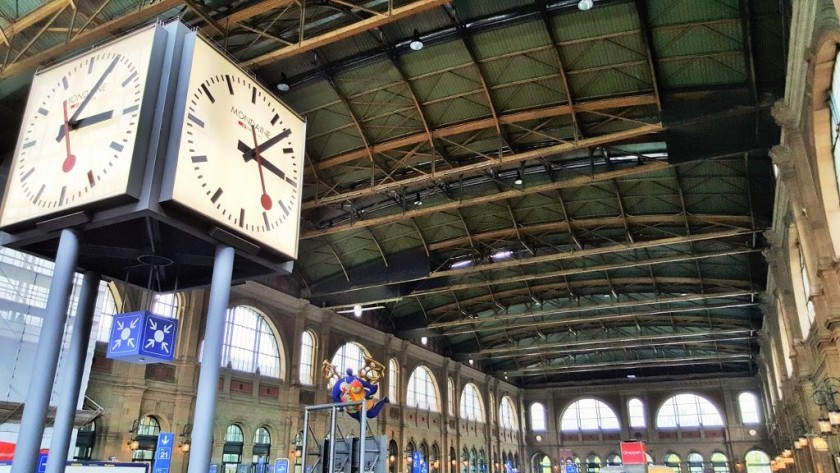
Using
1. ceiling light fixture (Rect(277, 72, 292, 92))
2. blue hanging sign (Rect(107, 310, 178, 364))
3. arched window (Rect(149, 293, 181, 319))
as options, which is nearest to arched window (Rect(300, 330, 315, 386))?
arched window (Rect(149, 293, 181, 319))

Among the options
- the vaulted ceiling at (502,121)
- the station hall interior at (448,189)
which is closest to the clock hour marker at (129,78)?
the station hall interior at (448,189)

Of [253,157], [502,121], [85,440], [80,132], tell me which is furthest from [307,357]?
[80,132]

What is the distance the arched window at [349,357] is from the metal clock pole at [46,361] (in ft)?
92.5

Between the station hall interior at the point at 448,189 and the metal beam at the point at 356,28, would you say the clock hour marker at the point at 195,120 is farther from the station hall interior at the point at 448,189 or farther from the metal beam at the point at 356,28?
the metal beam at the point at 356,28

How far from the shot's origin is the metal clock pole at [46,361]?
578cm

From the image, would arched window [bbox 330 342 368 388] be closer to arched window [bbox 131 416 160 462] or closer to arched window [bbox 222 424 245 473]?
arched window [bbox 222 424 245 473]

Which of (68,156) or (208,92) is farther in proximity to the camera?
(208,92)

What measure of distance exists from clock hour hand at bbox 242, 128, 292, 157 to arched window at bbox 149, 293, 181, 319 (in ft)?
57.3

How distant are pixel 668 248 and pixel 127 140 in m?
30.0

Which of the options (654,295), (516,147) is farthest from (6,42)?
(654,295)

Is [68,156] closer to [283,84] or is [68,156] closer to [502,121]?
[283,84]

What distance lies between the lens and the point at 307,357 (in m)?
32.2

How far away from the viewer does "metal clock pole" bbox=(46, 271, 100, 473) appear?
665 centimetres

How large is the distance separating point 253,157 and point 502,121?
13990mm
